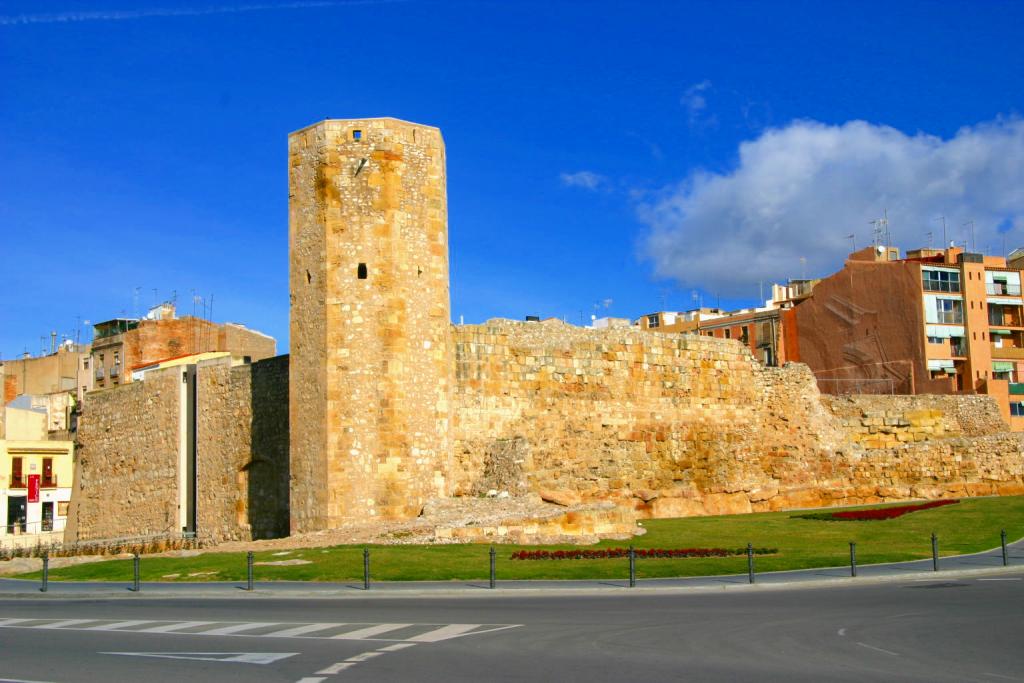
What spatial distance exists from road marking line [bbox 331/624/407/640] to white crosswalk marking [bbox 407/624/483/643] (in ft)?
1.76

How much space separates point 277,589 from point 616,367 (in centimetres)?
1709

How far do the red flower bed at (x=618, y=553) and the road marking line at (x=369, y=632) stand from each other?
293 inches

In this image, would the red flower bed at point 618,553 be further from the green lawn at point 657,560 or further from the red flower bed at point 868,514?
the red flower bed at point 868,514

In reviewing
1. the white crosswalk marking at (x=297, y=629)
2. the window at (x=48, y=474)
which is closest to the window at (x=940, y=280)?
the window at (x=48, y=474)

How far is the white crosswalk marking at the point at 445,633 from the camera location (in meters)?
12.6

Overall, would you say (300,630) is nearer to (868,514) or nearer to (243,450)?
(243,450)

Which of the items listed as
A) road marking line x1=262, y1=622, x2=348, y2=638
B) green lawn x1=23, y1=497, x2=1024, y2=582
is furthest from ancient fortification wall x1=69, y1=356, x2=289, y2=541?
road marking line x1=262, y1=622, x2=348, y2=638

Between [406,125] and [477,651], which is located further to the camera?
[406,125]

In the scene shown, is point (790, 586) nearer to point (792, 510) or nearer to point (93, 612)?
point (93, 612)

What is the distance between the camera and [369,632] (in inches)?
518

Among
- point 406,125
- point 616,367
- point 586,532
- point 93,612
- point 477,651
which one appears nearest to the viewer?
point 477,651

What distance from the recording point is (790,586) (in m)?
17.6

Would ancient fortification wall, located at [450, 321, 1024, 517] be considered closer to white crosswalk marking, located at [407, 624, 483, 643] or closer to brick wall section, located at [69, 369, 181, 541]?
brick wall section, located at [69, 369, 181, 541]

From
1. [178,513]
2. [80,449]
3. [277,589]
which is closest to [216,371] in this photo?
[178,513]
